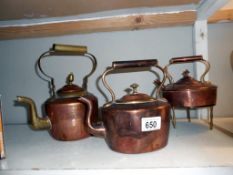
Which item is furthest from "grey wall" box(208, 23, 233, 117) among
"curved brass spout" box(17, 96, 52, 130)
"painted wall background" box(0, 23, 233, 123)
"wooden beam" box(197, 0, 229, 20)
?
"curved brass spout" box(17, 96, 52, 130)

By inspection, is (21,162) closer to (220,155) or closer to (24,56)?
(220,155)

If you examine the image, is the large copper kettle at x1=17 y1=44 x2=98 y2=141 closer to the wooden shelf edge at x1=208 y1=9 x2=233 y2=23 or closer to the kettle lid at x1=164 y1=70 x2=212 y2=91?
the kettle lid at x1=164 y1=70 x2=212 y2=91

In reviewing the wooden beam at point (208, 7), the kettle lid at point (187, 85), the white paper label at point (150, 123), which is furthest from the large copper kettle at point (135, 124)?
the wooden beam at point (208, 7)

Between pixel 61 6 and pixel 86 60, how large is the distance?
0.81ft

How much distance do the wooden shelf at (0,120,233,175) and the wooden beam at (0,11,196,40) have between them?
0.38 meters

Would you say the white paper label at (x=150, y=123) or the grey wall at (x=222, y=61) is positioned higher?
the grey wall at (x=222, y=61)

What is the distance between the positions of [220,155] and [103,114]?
0.91ft

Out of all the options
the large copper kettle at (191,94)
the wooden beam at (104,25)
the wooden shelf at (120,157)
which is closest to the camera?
the wooden shelf at (120,157)

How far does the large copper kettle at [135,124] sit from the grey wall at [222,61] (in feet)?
1.44

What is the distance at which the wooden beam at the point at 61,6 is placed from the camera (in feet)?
2.43

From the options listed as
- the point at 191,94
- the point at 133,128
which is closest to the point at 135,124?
the point at 133,128

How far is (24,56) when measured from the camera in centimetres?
99

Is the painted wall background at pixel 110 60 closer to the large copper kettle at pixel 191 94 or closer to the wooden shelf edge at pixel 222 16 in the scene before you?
the wooden shelf edge at pixel 222 16

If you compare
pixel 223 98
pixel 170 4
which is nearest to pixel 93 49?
pixel 170 4
